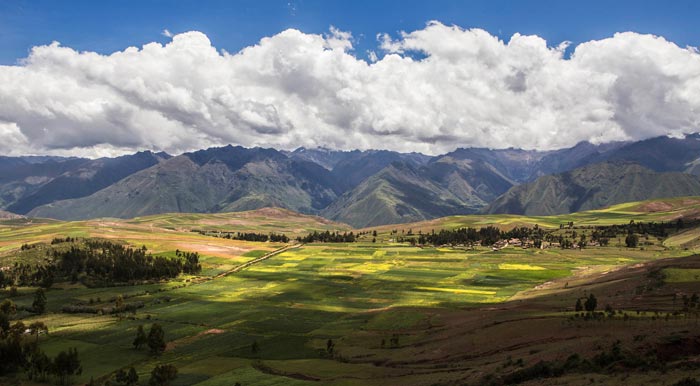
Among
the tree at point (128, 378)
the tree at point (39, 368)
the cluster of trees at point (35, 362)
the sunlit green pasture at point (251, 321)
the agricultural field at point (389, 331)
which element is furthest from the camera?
the sunlit green pasture at point (251, 321)

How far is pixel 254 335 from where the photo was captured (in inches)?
4611

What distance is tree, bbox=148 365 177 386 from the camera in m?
81.4

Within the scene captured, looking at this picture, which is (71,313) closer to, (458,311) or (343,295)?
(343,295)

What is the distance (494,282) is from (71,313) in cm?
15773

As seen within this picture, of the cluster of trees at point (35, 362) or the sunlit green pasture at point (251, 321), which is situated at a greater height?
the cluster of trees at point (35, 362)

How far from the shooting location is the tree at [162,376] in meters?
81.4

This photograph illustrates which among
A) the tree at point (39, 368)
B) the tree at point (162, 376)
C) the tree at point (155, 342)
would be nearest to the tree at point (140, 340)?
the tree at point (155, 342)

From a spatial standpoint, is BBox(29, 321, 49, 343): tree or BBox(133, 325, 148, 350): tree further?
BBox(29, 321, 49, 343): tree

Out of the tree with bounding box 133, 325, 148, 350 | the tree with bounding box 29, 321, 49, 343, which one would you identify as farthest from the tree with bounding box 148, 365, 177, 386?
the tree with bounding box 29, 321, 49, 343

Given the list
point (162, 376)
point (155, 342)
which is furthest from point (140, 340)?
point (162, 376)

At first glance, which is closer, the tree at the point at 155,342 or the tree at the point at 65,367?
the tree at the point at 65,367

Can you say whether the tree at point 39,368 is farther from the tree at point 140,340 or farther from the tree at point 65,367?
the tree at point 140,340

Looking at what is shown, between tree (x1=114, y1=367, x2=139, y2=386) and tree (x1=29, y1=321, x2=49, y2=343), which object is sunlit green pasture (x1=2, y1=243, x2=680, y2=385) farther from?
tree (x1=114, y1=367, x2=139, y2=386)

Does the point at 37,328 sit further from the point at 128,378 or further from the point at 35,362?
the point at 128,378
